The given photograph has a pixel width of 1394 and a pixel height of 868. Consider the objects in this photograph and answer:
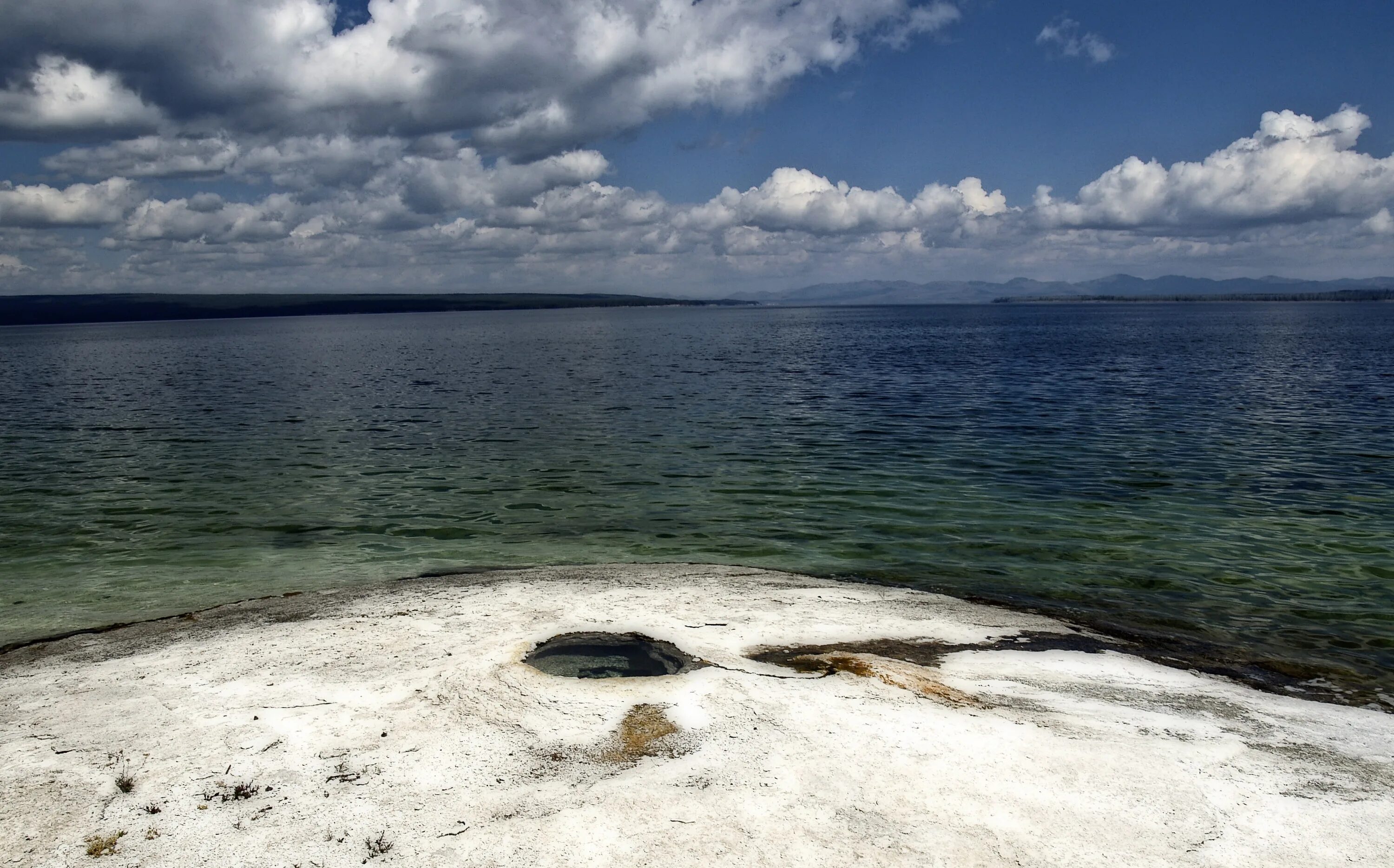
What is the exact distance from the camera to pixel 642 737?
885 cm

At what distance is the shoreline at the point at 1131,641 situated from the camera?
11078 millimetres

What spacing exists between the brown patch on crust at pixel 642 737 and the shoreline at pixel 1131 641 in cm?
731

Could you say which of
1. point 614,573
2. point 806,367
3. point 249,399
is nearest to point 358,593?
point 614,573

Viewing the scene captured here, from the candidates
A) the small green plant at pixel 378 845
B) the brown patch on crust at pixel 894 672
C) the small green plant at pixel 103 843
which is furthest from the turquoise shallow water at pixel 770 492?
the small green plant at pixel 378 845

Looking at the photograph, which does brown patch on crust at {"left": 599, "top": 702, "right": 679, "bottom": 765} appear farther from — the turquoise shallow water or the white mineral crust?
the turquoise shallow water

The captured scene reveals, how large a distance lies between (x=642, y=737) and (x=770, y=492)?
634 inches

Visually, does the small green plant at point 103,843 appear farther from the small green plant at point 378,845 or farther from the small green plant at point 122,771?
the small green plant at point 378,845

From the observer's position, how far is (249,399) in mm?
51656

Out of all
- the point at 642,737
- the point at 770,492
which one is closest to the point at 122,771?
the point at 642,737

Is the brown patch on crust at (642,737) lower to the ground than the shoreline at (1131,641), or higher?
higher

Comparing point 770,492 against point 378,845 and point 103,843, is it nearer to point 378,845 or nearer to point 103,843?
point 378,845

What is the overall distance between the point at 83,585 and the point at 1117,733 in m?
18.4

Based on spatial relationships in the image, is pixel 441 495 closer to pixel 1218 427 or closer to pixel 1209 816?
pixel 1209 816

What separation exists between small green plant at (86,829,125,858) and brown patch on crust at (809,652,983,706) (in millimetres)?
7464
